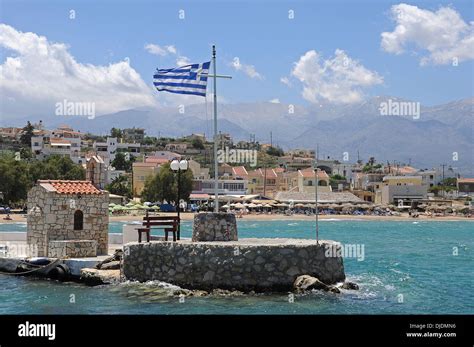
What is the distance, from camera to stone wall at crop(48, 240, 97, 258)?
27828 millimetres

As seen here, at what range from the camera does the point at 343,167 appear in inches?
7303

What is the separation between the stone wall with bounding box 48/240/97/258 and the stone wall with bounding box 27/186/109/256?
44cm

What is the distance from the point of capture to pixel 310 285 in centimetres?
2291

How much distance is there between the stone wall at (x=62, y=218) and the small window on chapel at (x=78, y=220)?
131mm

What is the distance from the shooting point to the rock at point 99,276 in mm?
25147

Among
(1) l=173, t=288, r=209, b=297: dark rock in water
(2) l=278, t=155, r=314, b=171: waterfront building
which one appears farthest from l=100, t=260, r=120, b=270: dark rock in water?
(2) l=278, t=155, r=314, b=171: waterfront building

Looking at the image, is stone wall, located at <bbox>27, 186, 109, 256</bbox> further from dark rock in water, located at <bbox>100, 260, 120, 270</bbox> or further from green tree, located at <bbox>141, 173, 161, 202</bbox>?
green tree, located at <bbox>141, 173, 161, 202</bbox>

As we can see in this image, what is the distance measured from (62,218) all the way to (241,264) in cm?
893

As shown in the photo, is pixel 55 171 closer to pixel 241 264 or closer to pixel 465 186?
pixel 241 264

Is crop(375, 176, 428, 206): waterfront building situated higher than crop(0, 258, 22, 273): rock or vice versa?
crop(375, 176, 428, 206): waterfront building

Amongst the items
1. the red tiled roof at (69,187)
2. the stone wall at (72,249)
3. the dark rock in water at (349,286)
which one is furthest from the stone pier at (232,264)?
the red tiled roof at (69,187)

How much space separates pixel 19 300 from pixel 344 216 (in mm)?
85960
